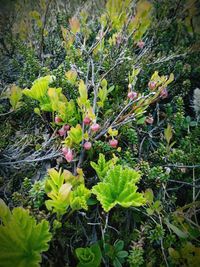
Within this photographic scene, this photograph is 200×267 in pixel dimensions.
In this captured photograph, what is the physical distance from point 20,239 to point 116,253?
0.29 meters

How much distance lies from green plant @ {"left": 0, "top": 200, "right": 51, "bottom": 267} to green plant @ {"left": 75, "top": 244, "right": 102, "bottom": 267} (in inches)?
4.5

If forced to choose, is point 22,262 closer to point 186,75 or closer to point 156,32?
point 186,75

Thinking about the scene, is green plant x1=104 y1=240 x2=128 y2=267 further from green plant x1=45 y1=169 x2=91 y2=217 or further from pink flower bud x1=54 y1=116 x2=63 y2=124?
pink flower bud x1=54 y1=116 x2=63 y2=124

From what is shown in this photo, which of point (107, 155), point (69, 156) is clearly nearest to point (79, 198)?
point (69, 156)

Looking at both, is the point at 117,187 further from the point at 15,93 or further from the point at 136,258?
the point at 15,93

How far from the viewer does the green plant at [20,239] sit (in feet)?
2.19

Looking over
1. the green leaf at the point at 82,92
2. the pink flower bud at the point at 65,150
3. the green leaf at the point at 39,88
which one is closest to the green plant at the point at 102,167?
the pink flower bud at the point at 65,150

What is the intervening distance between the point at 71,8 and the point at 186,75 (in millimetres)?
1091

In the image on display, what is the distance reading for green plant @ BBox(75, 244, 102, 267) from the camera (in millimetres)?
734

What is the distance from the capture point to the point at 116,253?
79 cm

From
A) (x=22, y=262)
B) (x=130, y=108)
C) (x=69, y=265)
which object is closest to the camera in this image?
(x=22, y=262)

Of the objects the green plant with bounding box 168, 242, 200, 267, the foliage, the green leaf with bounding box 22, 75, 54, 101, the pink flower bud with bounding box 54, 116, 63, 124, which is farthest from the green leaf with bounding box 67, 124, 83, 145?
the green plant with bounding box 168, 242, 200, 267

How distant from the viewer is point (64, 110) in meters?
0.97

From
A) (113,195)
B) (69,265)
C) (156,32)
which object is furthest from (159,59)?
(69,265)
